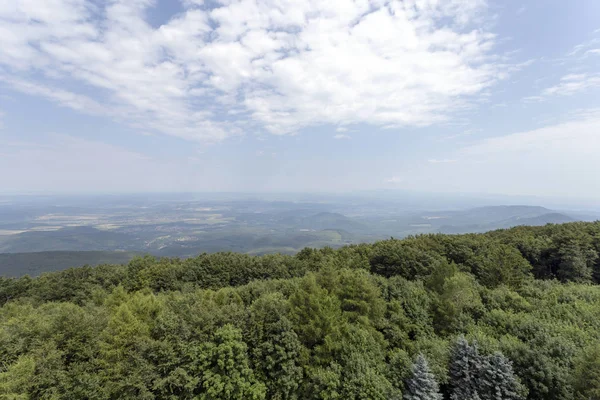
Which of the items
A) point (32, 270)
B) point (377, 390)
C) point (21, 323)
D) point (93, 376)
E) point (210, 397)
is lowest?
point (32, 270)

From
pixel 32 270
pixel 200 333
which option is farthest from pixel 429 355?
pixel 32 270

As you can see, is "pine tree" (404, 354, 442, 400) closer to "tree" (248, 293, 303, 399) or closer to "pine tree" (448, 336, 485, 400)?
Result: "pine tree" (448, 336, 485, 400)

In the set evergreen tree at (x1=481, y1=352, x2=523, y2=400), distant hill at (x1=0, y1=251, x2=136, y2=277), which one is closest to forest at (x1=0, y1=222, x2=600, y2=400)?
evergreen tree at (x1=481, y1=352, x2=523, y2=400)

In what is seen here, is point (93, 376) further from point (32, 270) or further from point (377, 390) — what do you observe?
point (32, 270)

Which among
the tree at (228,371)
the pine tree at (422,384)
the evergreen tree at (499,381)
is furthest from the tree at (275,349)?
the evergreen tree at (499,381)

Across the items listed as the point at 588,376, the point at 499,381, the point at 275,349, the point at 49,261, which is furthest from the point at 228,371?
the point at 49,261
